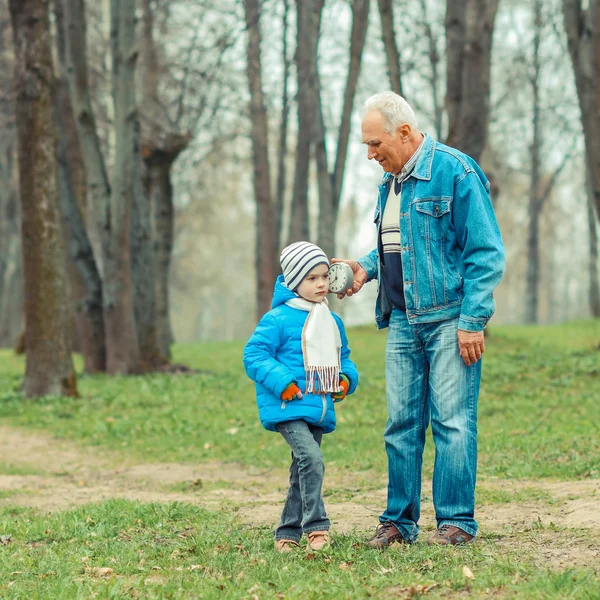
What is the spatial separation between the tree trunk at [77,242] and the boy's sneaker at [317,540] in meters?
11.3

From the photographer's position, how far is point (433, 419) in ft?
16.4


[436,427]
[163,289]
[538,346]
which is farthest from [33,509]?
[538,346]

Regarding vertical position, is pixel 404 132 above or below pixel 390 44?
below

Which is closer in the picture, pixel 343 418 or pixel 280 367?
pixel 280 367

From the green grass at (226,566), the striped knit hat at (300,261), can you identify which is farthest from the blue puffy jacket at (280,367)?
the green grass at (226,566)

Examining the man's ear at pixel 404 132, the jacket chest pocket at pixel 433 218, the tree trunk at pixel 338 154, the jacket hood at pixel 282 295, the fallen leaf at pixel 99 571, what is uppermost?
Result: the tree trunk at pixel 338 154

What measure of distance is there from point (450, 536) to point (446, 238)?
1504 mm

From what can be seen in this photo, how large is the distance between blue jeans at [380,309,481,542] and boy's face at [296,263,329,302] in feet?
1.43

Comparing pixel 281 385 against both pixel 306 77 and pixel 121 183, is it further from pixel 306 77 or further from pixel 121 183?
pixel 306 77

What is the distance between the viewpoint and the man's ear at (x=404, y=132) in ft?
16.1

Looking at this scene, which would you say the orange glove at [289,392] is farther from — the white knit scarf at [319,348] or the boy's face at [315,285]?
the boy's face at [315,285]

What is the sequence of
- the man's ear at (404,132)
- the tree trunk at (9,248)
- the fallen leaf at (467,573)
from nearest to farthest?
1. the fallen leaf at (467,573)
2. the man's ear at (404,132)
3. the tree trunk at (9,248)

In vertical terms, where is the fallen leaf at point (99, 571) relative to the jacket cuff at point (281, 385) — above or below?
below

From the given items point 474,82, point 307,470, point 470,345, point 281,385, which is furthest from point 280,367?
point 474,82
